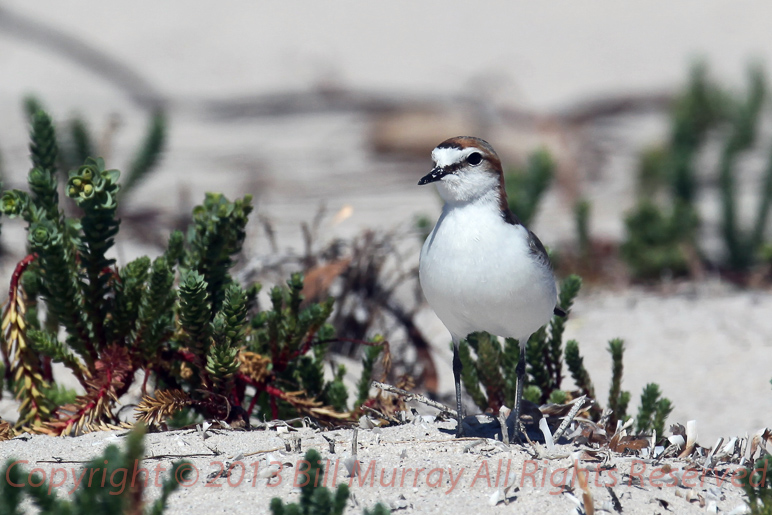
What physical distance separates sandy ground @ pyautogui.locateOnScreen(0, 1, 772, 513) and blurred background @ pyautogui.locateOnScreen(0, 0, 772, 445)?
0.10ft

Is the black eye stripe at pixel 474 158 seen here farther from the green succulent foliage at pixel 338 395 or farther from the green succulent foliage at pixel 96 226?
the green succulent foliage at pixel 96 226

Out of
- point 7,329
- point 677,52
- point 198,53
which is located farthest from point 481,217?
point 677,52

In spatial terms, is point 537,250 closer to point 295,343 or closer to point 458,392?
point 458,392

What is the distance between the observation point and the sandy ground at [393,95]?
5.02m

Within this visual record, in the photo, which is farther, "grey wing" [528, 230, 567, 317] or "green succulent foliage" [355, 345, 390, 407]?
Answer: "green succulent foliage" [355, 345, 390, 407]

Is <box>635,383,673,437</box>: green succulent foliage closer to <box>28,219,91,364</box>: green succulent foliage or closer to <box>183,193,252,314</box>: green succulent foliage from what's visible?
<box>183,193,252,314</box>: green succulent foliage

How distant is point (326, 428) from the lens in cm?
321

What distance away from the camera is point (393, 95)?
423 inches

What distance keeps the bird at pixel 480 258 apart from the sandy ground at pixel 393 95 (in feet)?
1.46

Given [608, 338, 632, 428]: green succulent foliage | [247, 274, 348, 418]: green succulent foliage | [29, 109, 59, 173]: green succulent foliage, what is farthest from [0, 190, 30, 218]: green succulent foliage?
[608, 338, 632, 428]: green succulent foliage

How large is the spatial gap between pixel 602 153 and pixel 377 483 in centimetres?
786

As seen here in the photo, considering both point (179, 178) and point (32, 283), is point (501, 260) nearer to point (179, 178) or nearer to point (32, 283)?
point (32, 283)

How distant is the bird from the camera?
2.88 m

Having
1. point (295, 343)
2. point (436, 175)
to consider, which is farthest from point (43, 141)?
point (436, 175)
